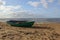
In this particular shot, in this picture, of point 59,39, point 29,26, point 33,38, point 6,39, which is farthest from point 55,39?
point 29,26

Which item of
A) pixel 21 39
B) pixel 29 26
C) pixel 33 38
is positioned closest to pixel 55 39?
pixel 33 38

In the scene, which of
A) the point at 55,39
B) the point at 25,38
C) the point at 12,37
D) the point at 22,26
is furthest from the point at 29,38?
the point at 22,26

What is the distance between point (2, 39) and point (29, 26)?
8.27 meters

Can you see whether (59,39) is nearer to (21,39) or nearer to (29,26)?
(21,39)

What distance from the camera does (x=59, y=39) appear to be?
1109cm

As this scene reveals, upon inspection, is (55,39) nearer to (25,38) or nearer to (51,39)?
(51,39)

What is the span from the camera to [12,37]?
1080 centimetres

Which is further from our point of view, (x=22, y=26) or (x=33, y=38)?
(x=22, y=26)

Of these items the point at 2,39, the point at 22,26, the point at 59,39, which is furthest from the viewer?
the point at 22,26

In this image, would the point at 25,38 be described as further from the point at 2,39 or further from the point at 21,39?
the point at 2,39

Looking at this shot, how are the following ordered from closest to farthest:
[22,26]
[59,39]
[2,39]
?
[2,39]
[59,39]
[22,26]

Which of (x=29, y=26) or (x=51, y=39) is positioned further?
(x=29, y=26)

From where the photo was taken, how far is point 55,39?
36.1 feet

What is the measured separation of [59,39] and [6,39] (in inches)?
148
